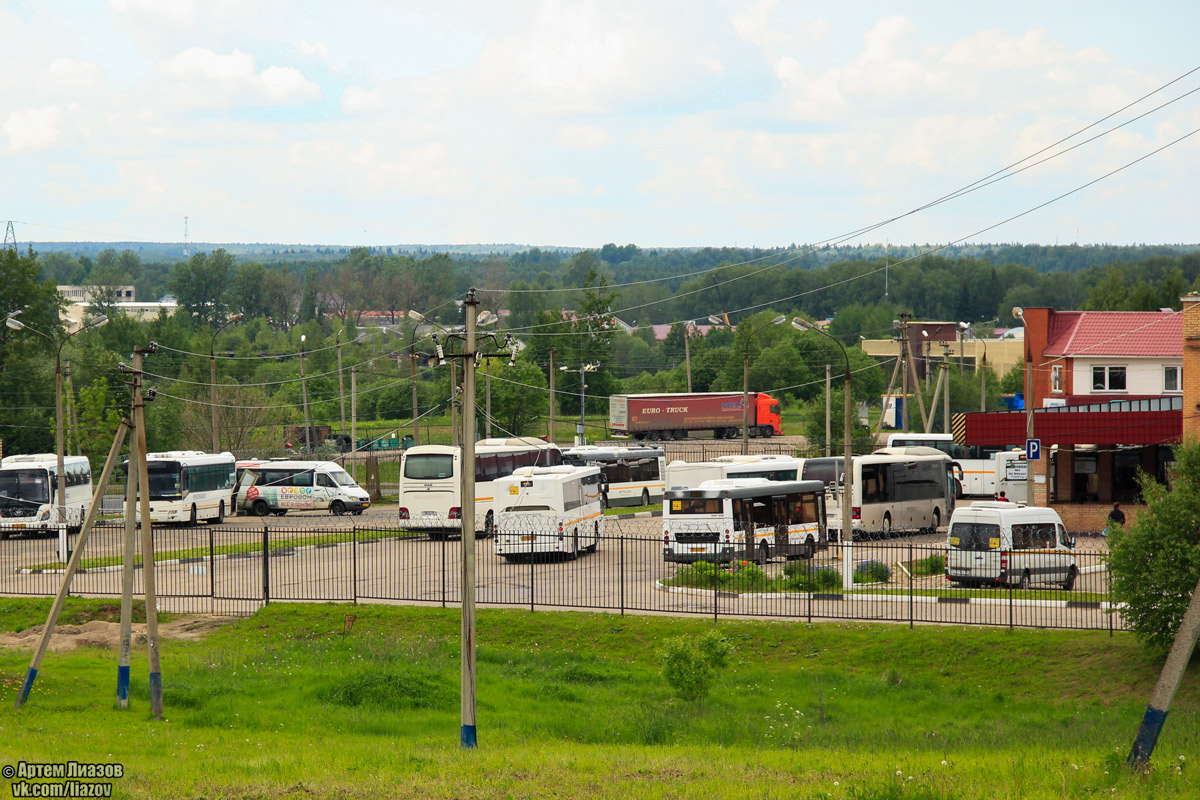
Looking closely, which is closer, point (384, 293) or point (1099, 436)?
point (1099, 436)

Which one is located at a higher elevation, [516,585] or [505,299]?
[505,299]

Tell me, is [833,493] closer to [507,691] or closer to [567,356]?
[507,691]

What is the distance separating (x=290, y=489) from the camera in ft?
148

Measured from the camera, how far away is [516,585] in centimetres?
2673

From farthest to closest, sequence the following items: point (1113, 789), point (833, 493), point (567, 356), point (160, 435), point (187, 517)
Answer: point (567, 356) < point (160, 435) < point (187, 517) < point (833, 493) < point (1113, 789)

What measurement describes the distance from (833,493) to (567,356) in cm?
6080

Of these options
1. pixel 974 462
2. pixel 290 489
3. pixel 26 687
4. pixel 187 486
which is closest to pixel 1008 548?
pixel 26 687

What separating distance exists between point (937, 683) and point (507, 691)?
7267 mm

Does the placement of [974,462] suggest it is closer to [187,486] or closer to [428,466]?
[428,466]

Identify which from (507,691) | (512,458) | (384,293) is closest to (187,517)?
(512,458)

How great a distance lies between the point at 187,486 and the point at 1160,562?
107ft

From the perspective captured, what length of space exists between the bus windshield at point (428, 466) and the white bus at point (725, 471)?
7.81 metres

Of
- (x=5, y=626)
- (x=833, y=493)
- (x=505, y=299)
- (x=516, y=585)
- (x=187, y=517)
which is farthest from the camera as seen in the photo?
(x=505, y=299)

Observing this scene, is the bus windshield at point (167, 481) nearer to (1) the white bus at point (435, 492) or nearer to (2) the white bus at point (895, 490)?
(1) the white bus at point (435, 492)
